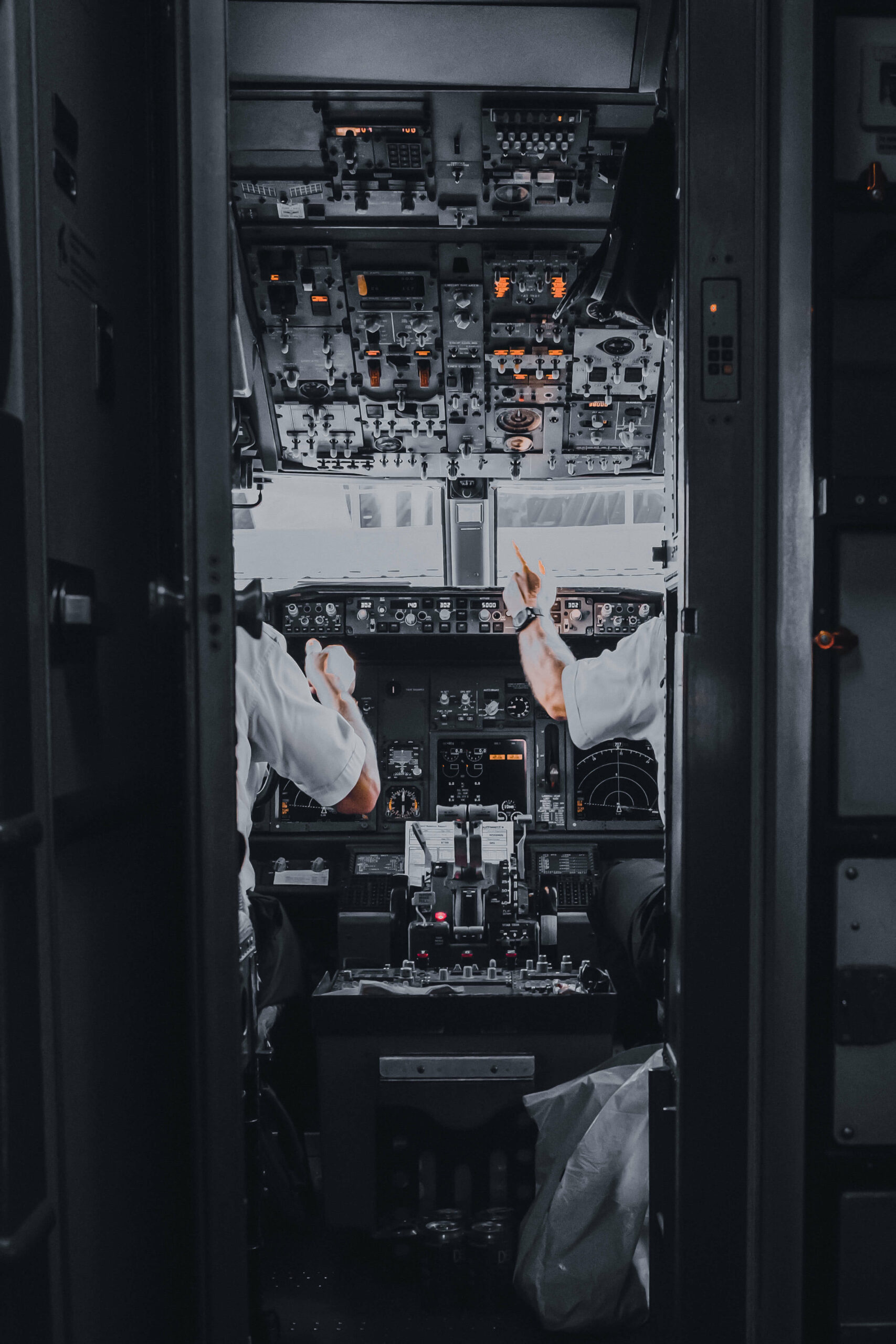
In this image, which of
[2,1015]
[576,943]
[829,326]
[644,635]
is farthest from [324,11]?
[576,943]

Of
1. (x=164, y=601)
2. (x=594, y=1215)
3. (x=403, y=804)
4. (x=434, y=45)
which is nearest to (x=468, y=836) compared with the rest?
(x=403, y=804)

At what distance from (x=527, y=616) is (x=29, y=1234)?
2.16 metres

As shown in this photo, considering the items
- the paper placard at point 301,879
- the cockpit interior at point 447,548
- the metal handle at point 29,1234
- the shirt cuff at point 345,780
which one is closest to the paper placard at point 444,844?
the cockpit interior at point 447,548

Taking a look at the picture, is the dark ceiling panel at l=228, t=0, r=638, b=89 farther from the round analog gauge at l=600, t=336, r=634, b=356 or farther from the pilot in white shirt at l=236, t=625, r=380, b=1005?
the pilot in white shirt at l=236, t=625, r=380, b=1005

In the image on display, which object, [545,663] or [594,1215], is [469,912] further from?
[594,1215]

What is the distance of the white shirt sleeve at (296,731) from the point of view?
2.37 meters

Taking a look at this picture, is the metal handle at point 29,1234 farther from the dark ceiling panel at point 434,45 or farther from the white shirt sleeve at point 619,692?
the dark ceiling panel at point 434,45

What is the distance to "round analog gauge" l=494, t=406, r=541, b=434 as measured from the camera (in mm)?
3355

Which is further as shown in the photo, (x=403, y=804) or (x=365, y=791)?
(x=403, y=804)

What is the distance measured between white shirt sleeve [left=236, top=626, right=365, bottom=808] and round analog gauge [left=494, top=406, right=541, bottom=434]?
1352 millimetres

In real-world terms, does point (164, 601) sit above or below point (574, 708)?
above

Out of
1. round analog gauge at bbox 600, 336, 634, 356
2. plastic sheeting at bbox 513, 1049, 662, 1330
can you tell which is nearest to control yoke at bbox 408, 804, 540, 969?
plastic sheeting at bbox 513, 1049, 662, 1330

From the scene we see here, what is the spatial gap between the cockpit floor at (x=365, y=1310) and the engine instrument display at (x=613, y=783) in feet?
6.09

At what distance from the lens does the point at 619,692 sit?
2.67m
